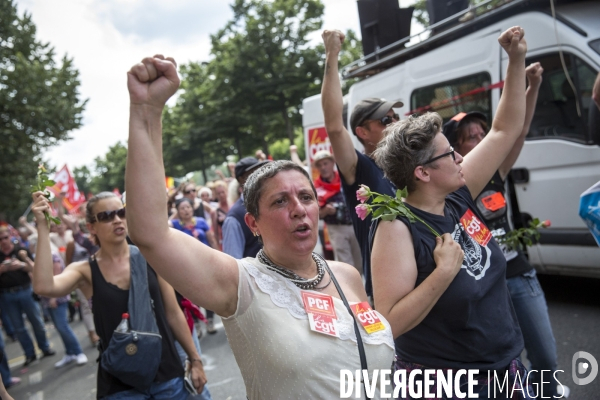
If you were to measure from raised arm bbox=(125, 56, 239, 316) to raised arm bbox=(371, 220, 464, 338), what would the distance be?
2.68ft

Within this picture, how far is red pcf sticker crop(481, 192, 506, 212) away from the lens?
120 inches

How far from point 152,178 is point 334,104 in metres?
1.44

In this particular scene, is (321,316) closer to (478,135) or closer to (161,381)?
(161,381)

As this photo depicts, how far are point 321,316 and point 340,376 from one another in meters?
0.19

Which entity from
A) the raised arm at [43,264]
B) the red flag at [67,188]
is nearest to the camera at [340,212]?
the raised arm at [43,264]

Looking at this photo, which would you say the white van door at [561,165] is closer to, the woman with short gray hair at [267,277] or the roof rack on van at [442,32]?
the roof rack on van at [442,32]

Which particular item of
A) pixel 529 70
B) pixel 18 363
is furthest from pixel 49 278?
pixel 18 363

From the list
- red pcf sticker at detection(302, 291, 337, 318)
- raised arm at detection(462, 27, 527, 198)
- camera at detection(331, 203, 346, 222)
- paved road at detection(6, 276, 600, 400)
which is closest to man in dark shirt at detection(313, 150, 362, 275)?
camera at detection(331, 203, 346, 222)

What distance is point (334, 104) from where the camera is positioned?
262cm

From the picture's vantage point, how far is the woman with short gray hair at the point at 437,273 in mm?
1941

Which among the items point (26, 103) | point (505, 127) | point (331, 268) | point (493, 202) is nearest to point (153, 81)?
point (331, 268)

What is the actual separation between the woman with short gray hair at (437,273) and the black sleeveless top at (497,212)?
867 mm

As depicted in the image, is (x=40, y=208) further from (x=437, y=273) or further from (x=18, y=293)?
(x=18, y=293)

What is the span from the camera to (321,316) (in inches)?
62.3
